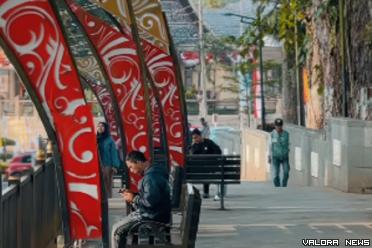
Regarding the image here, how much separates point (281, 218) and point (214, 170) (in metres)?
2.18

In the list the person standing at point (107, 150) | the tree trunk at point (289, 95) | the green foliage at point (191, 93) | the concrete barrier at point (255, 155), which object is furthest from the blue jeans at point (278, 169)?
the green foliage at point (191, 93)

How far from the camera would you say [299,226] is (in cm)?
1931

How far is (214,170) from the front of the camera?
74.4 feet

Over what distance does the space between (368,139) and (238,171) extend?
15.0 feet

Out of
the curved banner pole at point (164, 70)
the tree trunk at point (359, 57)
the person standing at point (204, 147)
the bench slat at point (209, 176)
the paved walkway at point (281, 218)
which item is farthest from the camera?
the tree trunk at point (359, 57)

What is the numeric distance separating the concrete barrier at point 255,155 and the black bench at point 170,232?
28.5 metres

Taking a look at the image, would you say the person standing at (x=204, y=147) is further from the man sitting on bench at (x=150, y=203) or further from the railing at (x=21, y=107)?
the railing at (x=21, y=107)

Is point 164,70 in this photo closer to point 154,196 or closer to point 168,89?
point 168,89

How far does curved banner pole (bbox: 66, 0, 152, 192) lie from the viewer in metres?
21.7

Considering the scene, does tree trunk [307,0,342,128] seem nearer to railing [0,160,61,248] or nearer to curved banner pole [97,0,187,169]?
curved banner pole [97,0,187,169]

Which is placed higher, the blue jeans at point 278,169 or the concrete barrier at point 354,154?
the concrete barrier at point 354,154

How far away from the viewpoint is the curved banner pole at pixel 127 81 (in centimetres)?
2172

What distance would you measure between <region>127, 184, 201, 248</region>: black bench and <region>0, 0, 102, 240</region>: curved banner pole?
1.28 m

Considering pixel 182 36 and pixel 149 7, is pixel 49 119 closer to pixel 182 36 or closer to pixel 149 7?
pixel 149 7
